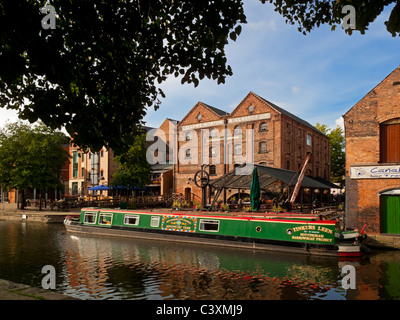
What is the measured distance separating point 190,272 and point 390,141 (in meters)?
11.2

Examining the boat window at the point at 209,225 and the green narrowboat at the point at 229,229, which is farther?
the boat window at the point at 209,225

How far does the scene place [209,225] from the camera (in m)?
16.5

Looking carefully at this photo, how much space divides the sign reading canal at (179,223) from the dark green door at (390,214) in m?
9.08

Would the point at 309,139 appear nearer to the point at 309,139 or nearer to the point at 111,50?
the point at 309,139

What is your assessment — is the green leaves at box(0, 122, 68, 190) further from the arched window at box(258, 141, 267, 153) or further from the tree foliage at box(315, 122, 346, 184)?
the tree foliage at box(315, 122, 346, 184)

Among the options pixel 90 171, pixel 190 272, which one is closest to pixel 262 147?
pixel 190 272

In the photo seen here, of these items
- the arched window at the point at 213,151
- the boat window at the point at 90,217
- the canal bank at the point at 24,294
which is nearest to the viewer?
the canal bank at the point at 24,294

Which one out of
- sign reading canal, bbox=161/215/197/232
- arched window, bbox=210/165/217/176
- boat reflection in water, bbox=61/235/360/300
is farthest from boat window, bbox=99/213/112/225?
arched window, bbox=210/165/217/176

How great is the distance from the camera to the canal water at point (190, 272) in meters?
9.09

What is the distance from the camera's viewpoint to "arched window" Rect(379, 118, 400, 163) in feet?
49.2

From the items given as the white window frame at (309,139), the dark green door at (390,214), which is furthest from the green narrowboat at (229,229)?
the white window frame at (309,139)
